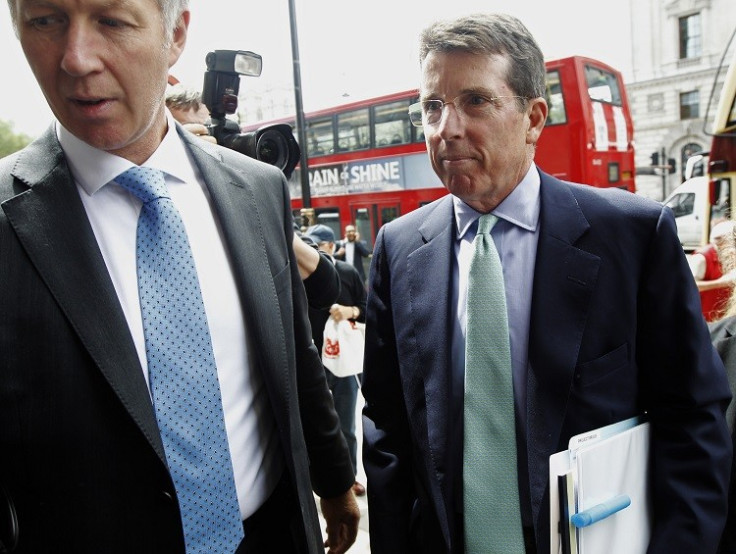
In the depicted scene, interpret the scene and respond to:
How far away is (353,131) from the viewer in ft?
39.3

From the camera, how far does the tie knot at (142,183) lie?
126 centimetres

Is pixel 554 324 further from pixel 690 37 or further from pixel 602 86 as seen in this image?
pixel 690 37

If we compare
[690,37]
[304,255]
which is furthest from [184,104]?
[690,37]

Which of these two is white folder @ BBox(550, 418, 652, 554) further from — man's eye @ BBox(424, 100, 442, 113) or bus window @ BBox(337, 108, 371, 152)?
bus window @ BBox(337, 108, 371, 152)

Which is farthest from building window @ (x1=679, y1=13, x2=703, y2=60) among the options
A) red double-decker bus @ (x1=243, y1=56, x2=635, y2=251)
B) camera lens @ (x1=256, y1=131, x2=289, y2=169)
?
camera lens @ (x1=256, y1=131, x2=289, y2=169)

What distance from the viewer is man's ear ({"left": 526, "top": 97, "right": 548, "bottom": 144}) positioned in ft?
5.13

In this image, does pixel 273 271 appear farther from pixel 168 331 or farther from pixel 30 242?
pixel 30 242

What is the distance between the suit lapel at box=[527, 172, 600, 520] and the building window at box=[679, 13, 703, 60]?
37.7 metres

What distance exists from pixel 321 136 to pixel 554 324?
38.8ft

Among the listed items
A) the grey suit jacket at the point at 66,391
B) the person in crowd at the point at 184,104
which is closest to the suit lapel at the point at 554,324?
the grey suit jacket at the point at 66,391

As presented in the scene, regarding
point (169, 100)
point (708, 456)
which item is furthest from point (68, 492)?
point (169, 100)

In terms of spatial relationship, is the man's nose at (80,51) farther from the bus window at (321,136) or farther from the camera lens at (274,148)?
the bus window at (321,136)

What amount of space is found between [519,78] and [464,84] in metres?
0.15

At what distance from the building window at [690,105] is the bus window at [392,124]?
27589 mm
